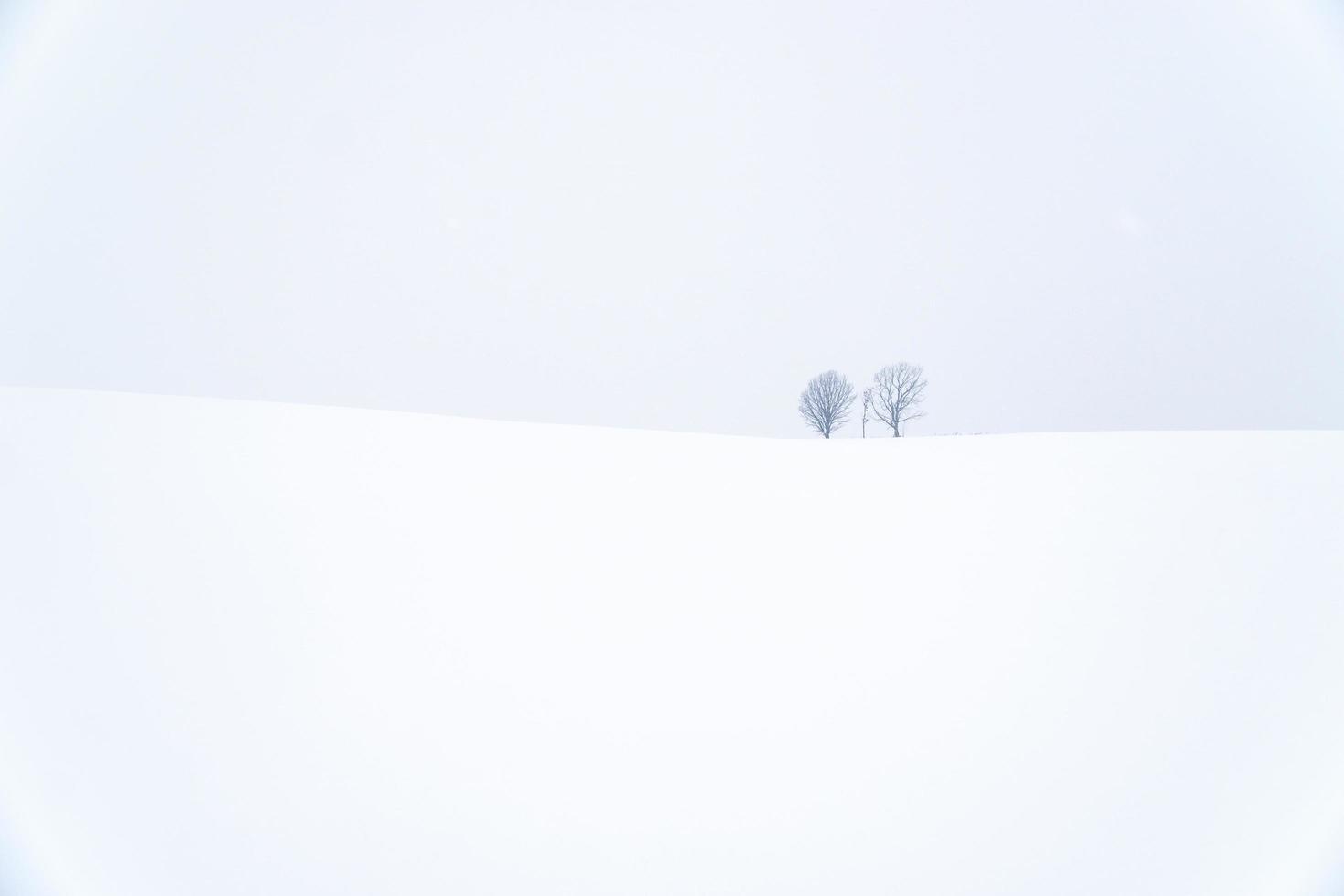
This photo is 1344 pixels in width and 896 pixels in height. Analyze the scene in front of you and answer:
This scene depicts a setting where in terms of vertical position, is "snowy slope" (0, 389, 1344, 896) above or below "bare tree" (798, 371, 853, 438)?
below

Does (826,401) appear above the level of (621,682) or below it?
above

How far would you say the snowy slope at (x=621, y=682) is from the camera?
1.18m

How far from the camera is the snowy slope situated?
46.4 inches

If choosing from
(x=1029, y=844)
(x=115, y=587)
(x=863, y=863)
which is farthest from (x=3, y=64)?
(x=1029, y=844)

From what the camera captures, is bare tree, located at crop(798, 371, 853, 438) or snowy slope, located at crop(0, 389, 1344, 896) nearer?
snowy slope, located at crop(0, 389, 1344, 896)

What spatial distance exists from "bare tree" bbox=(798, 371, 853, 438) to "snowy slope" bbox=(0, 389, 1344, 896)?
9.55ft

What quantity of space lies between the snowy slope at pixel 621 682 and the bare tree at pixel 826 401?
291 cm

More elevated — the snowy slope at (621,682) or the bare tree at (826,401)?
the bare tree at (826,401)

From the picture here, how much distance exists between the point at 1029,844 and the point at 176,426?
2142 millimetres

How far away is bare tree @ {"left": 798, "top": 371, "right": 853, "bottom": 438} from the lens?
5285 millimetres

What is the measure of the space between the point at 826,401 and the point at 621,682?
3.97 m

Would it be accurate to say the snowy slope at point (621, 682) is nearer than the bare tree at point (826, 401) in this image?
Yes

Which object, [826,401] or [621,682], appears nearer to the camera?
[621,682]

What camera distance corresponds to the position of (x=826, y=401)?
17.4ft
